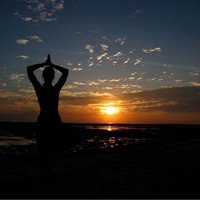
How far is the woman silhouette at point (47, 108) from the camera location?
203 inches

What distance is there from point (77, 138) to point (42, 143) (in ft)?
2.46

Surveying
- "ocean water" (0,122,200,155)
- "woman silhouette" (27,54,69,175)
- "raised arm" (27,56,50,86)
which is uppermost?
"raised arm" (27,56,50,86)

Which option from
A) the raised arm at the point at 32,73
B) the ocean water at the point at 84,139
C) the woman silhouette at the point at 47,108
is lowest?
the ocean water at the point at 84,139

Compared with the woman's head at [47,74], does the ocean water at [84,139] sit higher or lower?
lower

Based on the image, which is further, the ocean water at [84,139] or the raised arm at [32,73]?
the ocean water at [84,139]

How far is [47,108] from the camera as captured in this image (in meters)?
5.16

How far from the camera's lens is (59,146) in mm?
5266

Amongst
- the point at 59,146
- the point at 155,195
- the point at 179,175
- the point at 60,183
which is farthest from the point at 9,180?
the point at 179,175

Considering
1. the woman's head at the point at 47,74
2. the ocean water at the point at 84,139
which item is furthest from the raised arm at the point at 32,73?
the ocean water at the point at 84,139

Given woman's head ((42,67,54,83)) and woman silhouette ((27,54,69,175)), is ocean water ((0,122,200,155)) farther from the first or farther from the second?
woman's head ((42,67,54,83))

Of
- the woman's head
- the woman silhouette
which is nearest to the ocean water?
the woman silhouette

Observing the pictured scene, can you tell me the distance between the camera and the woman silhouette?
5152mm

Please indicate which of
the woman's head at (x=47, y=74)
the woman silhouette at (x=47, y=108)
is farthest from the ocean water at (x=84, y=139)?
the woman's head at (x=47, y=74)

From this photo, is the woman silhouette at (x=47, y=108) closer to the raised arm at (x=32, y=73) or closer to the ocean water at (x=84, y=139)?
the raised arm at (x=32, y=73)
